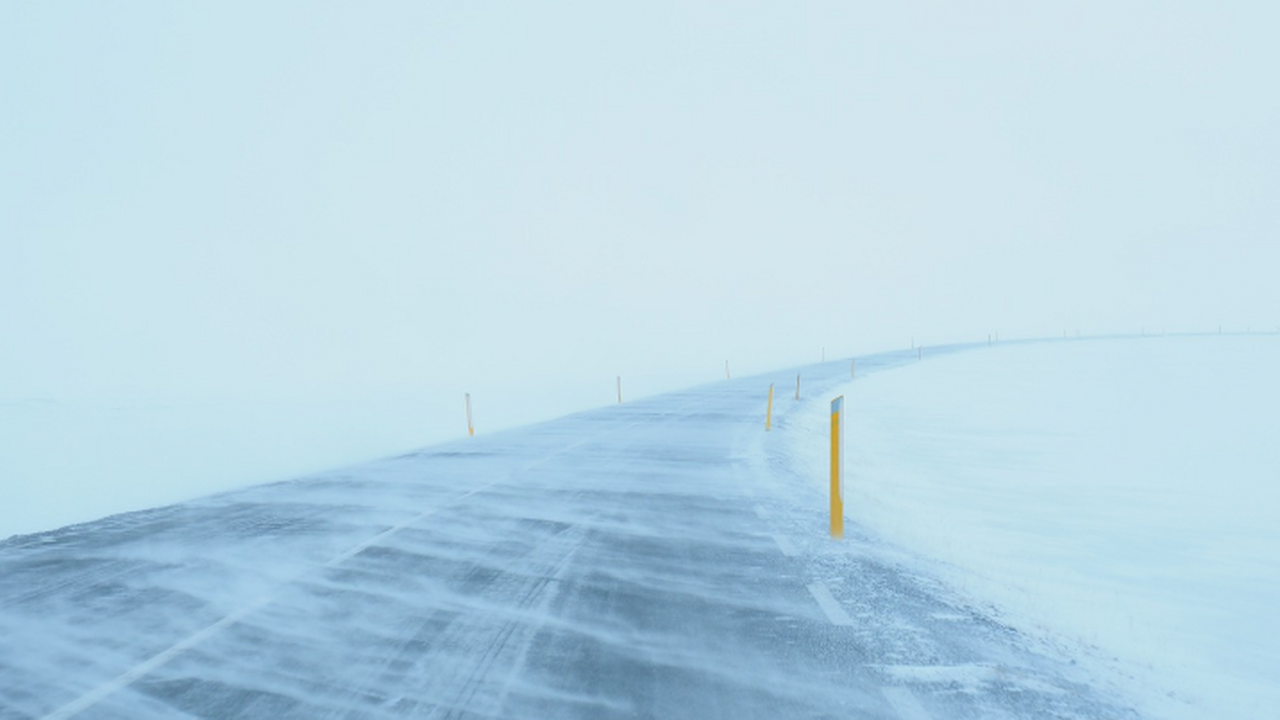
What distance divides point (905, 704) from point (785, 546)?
3.46 m

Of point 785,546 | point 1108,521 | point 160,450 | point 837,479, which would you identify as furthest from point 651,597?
point 160,450

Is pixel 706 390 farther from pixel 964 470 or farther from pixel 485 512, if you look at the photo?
pixel 485 512

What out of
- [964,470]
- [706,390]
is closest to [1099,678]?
[964,470]

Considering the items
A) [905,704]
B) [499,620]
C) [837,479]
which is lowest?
[905,704]

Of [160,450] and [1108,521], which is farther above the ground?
[160,450]

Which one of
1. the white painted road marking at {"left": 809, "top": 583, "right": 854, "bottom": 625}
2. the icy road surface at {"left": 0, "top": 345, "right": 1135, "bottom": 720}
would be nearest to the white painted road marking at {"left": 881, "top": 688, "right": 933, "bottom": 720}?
the icy road surface at {"left": 0, "top": 345, "right": 1135, "bottom": 720}

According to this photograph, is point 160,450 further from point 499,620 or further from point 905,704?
point 905,704

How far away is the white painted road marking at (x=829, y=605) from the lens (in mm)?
5250

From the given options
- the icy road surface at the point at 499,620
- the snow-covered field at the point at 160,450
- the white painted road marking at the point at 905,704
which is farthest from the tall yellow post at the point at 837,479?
the snow-covered field at the point at 160,450

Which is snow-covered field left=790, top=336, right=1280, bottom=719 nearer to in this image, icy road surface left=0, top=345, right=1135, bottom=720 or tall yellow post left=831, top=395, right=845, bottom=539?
tall yellow post left=831, top=395, right=845, bottom=539

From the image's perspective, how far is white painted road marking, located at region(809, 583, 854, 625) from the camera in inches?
207

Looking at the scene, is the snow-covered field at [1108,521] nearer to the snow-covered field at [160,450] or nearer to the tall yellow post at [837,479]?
→ the tall yellow post at [837,479]

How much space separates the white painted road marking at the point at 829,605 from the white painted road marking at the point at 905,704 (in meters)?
1.11

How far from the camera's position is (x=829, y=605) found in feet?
18.2
